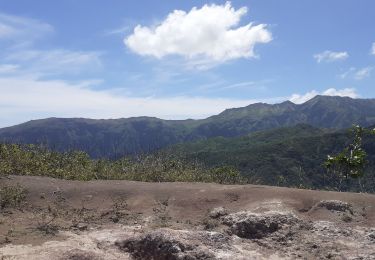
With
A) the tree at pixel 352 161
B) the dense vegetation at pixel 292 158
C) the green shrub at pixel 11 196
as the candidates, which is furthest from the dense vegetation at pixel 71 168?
the dense vegetation at pixel 292 158

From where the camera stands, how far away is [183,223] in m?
26.9

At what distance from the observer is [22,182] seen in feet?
102

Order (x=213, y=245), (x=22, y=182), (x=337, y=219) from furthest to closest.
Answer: (x=22, y=182)
(x=337, y=219)
(x=213, y=245)

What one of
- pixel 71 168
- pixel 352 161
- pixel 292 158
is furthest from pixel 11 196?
pixel 292 158

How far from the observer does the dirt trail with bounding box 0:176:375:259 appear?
23422 mm

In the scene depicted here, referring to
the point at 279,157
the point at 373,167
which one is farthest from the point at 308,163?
the point at 373,167

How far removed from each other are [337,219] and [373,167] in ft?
444

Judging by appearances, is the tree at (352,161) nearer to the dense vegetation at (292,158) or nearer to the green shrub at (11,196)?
the green shrub at (11,196)

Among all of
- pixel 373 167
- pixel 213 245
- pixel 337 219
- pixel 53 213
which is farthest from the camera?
pixel 373 167

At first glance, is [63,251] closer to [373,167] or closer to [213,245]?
[213,245]

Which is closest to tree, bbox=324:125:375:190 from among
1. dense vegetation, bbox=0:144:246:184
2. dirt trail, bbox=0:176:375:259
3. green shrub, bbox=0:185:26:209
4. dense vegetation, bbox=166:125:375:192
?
dirt trail, bbox=0:176:375:259

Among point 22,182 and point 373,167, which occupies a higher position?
point 22,182

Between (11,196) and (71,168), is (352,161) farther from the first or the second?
(11,196)

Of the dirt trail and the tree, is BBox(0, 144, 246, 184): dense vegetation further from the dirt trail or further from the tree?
the tree
